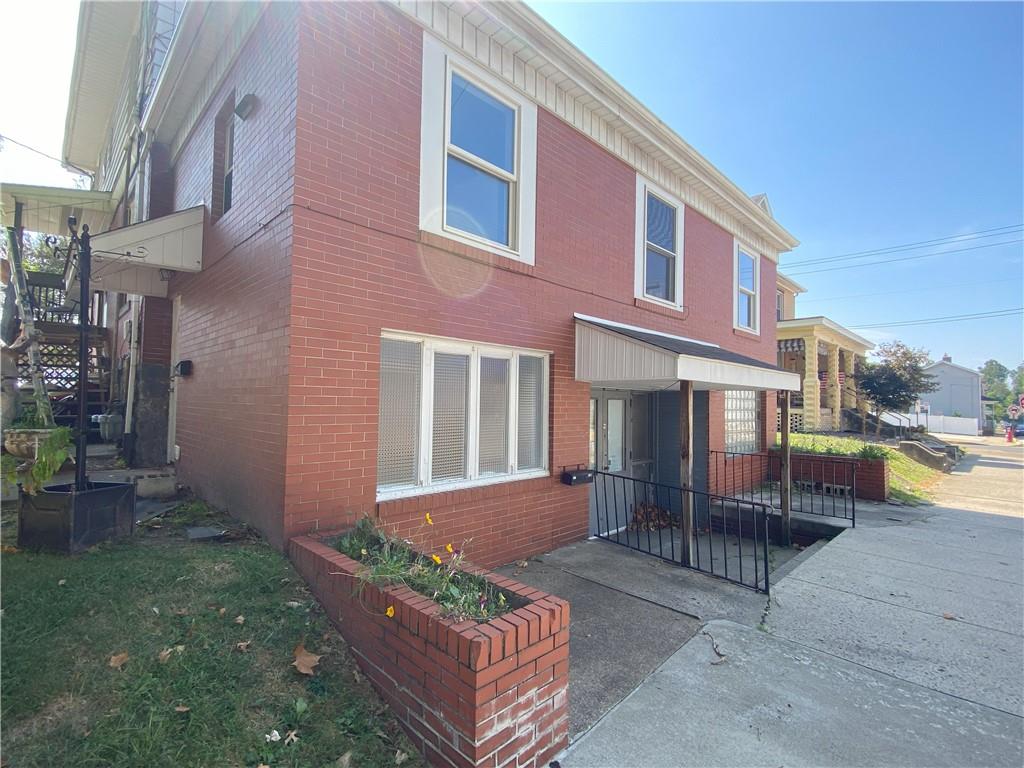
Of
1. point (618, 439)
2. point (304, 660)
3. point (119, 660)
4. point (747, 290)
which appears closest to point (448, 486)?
point (304, 660)

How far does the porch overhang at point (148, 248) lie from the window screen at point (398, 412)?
3231 mm

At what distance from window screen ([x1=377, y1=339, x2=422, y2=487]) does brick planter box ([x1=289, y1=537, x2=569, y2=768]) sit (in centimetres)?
176

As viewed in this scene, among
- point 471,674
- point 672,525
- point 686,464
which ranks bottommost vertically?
point 672,525

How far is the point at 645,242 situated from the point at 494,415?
4.14 meters

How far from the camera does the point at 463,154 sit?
17.6ft

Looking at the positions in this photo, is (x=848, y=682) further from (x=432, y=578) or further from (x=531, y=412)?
(x=531, y=412)

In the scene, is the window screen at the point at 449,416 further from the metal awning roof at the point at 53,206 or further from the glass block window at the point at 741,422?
the glass block window at the point at 741,422

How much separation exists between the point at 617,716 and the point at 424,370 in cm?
326

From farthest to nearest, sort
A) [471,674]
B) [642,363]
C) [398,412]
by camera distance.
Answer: [642,363], [398,412], [471,674]

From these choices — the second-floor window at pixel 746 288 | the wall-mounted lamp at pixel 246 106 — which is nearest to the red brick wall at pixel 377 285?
the wall-mounted lamp at pixel 246 106

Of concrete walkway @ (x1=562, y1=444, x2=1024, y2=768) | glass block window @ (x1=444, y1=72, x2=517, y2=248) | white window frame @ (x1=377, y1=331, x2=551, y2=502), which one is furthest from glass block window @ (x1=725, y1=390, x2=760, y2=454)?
glass block window @ (x1=444, y1=72, x2=517, y2=248)

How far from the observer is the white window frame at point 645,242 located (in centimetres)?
781

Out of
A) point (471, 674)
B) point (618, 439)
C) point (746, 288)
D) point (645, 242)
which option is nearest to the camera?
point (471, 674)

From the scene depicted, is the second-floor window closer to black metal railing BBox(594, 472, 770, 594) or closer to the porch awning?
black metal railing BBox(594, 472, 770, 594)
